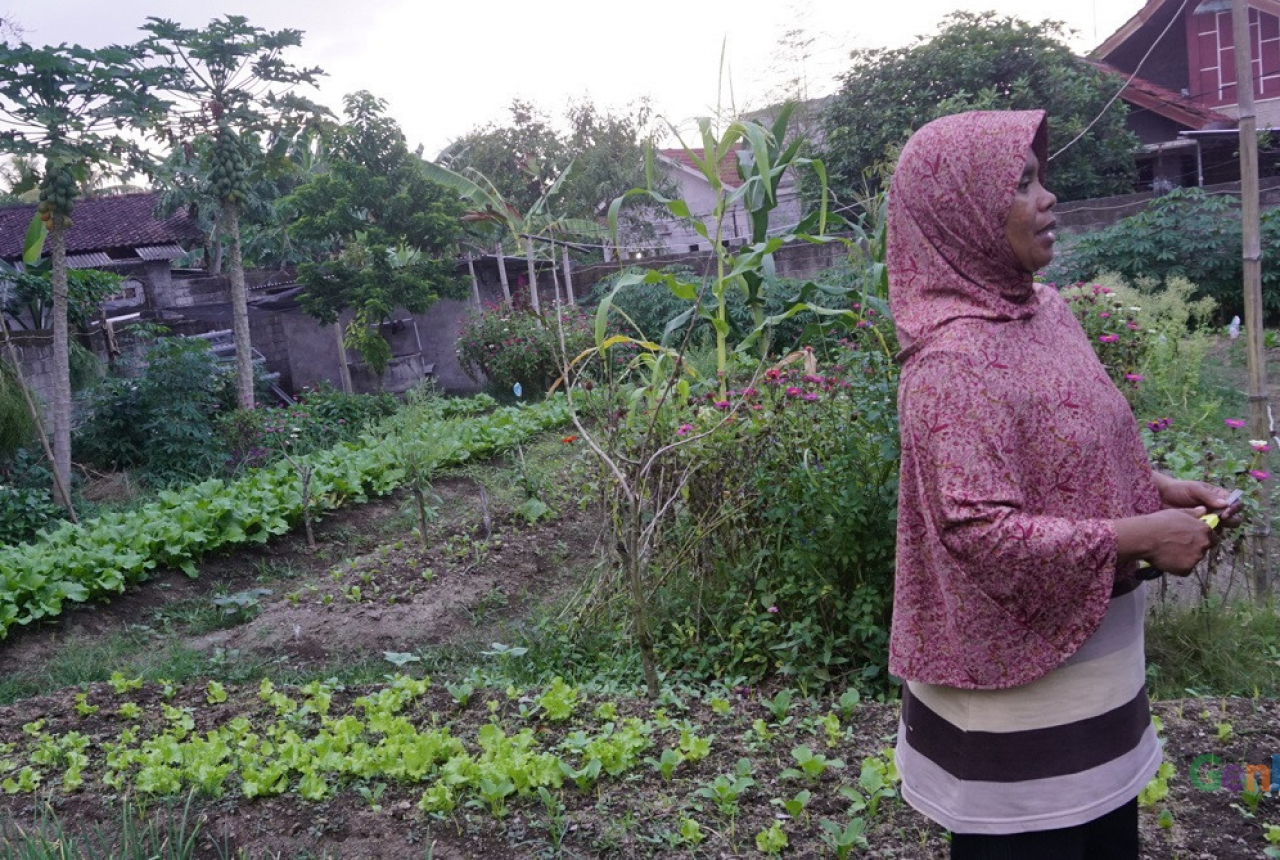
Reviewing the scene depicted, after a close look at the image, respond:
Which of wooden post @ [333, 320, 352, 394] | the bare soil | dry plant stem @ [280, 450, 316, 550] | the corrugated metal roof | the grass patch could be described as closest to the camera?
the bare soil

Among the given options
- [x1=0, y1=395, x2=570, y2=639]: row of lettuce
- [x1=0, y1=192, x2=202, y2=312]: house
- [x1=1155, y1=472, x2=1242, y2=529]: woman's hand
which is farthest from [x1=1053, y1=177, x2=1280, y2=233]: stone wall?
[x1=0, y1=192, x2=202, y2=312]: house

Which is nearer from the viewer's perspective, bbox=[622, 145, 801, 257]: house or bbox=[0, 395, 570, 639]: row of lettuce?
bbox=[0, 395, 570, 639]: row of lettuce

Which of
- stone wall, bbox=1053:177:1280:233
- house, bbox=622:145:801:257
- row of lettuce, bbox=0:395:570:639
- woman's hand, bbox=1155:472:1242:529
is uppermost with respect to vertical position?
house, bbox=622:145:801:257

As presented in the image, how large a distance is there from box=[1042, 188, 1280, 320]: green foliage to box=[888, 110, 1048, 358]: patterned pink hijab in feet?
33.0

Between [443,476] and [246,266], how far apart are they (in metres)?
19.4

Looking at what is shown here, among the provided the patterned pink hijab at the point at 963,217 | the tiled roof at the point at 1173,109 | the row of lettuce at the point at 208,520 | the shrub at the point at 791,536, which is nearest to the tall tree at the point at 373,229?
the row of lettuce at the point at 208,520

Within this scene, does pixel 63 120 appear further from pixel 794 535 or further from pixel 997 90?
pixel 997 90

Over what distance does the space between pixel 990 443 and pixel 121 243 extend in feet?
65.4

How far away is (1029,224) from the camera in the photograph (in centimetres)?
158

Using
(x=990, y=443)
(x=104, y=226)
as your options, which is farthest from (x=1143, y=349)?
(x=104, y=226)

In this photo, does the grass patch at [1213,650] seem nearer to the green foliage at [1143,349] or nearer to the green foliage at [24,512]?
the green foliage at [1143,349]

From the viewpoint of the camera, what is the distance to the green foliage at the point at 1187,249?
10.9m

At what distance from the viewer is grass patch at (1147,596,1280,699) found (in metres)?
3.39

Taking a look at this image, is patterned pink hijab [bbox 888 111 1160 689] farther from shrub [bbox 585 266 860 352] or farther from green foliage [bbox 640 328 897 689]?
shrub [bbox 585 266 860 352]
